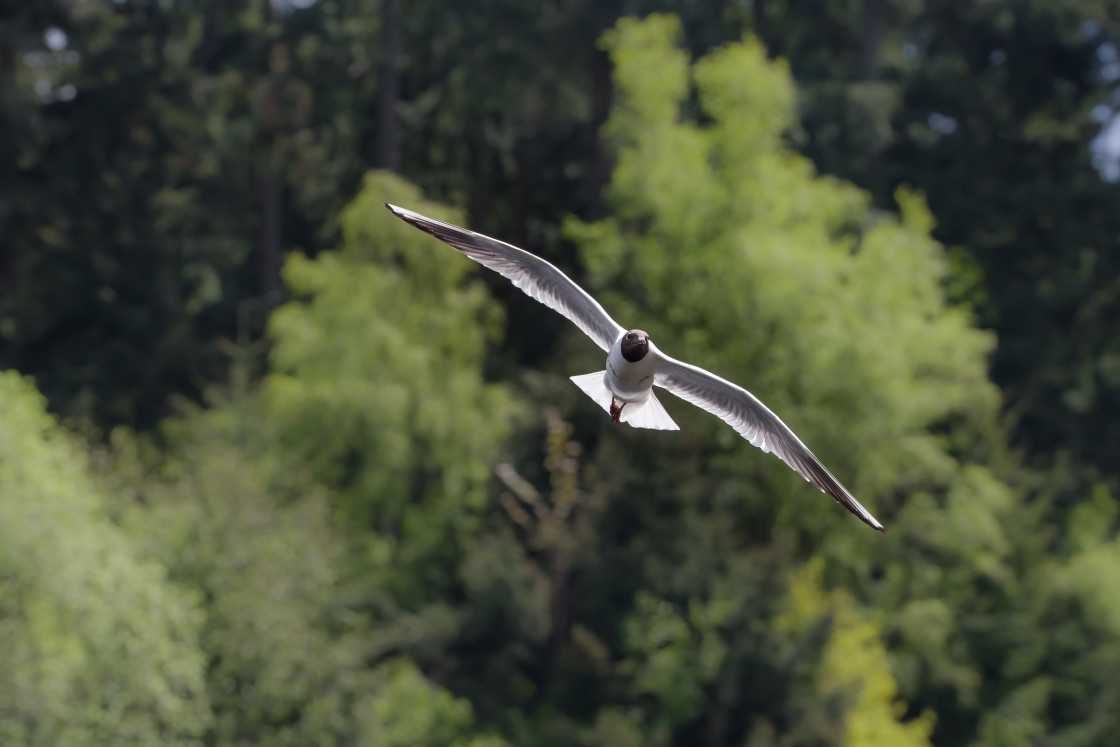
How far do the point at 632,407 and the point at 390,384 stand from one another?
15867mm

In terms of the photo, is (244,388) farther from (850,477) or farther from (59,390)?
(850,477)

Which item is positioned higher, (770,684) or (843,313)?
(843,313)

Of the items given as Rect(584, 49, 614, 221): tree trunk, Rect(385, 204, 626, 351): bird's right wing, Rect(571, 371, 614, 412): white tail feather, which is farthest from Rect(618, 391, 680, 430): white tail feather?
Rect(584, 49, 614, 221): tree trunk

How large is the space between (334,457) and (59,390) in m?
8.49

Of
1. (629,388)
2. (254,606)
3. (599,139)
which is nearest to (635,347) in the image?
(629,388)

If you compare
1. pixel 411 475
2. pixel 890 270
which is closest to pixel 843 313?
pixel 890 270

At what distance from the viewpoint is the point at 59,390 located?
97.9ft

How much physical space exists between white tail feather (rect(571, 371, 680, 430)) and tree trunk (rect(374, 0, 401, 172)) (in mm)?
21997

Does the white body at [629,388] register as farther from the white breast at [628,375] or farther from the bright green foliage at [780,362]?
the bright green foliage at [780,362]

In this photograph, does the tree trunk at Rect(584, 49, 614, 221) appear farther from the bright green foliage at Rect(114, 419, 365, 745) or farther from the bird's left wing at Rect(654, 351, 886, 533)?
the bird's left wing at Rect(654, 351, 886, 533)

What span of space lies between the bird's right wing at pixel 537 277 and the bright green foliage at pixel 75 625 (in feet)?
27.8

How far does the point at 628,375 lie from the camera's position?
330 inches

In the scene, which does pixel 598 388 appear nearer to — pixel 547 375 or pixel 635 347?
pixel 635 347

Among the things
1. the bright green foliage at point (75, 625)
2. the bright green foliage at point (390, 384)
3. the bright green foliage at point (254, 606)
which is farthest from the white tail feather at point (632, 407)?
the bright green foliage at point (390, 384)
